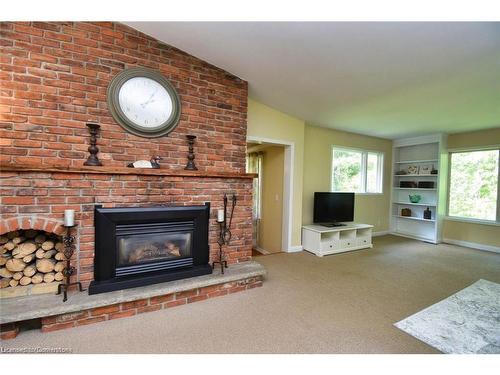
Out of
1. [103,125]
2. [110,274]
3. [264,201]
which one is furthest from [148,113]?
[264,201]

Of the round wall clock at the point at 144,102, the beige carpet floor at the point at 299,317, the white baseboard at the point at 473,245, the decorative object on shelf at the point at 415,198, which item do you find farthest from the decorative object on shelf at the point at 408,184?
the round wall clock at the point at 144,102

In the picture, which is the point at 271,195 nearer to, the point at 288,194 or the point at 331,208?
the point at 288,194

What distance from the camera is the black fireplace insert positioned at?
2033 mm

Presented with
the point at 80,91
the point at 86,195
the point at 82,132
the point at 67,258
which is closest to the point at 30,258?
the point at 67,258

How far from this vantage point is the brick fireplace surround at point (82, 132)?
1.84 meters

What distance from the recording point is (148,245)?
2.27 meters

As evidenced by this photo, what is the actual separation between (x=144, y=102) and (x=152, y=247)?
4.86 feet

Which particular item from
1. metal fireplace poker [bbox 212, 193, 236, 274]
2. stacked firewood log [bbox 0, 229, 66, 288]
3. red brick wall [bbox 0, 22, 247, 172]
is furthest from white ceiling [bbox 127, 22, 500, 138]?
stacked firewood log [bbox 0, 229, 66, 288]

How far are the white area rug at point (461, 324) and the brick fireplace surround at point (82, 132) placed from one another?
2064 millimetres
